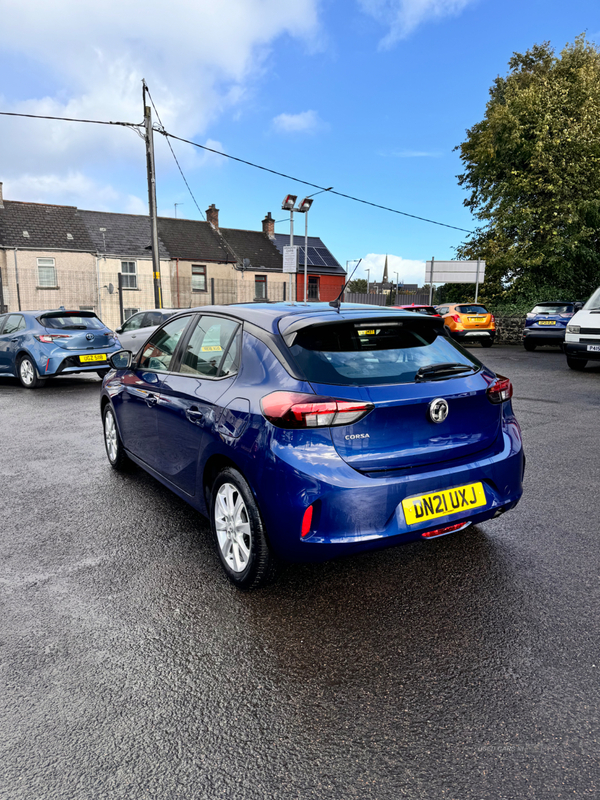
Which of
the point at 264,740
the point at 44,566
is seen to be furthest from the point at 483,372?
the point at 44,566

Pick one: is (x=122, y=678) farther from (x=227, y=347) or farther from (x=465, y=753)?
(x=227, y=347)

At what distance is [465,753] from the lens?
2.04 m

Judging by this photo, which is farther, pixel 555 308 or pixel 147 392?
pixel 555 308

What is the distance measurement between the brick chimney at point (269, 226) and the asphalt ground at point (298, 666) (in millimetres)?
41014

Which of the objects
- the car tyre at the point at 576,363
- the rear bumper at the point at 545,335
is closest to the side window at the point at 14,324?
the car tyre at the point at 576,363

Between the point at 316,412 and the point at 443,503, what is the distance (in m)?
0.85

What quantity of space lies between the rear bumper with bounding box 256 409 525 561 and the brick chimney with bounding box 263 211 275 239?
42188 millimetres

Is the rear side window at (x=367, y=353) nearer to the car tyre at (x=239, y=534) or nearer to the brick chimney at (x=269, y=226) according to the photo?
the car tyre at (x=239, y=534)

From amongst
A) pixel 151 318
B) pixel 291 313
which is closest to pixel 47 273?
pixel 151 318

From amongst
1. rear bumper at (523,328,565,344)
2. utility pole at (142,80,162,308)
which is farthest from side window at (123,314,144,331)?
rear bumper at (523,328,565,344)

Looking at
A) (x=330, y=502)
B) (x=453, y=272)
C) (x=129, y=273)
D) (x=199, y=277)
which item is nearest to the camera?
(x=330, y=502)

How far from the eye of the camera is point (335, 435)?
278 cm

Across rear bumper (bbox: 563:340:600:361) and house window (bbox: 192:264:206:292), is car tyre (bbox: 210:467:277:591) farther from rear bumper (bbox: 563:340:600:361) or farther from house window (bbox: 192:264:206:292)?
house window (bbox: 192:264:206:292)

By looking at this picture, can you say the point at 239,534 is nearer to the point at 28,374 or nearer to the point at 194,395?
the point at 194,395
